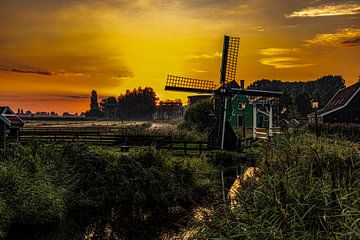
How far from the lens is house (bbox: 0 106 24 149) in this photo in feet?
69.7

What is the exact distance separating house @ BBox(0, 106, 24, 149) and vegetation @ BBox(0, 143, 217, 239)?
6.61m

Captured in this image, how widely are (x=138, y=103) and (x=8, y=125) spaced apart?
125m

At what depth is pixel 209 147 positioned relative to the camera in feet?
74.8

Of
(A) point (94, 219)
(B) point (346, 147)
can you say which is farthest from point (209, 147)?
(B) point (346, 147)

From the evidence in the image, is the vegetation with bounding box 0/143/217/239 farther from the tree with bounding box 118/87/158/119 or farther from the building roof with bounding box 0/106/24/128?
the tree with bounding box 118/87/158/119

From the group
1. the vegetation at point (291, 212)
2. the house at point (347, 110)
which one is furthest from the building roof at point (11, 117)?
the house at point (347, 110)

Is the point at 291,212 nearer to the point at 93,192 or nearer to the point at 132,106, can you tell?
the point at 93,192

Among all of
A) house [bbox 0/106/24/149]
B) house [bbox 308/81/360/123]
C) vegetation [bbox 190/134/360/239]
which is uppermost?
house [bbox 308/81/360/123]

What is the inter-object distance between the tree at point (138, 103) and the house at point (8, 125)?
115071mm

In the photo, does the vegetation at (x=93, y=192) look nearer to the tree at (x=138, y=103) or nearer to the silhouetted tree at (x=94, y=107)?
the tree at (x=138, y=103)

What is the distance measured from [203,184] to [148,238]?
592 centimetres

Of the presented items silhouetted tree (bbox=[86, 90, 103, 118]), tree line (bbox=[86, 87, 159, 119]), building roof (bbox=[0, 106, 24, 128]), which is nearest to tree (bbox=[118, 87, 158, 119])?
tree line (bbox=[86, 87, 159, 119])

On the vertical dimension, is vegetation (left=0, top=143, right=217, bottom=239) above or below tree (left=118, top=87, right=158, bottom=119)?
below

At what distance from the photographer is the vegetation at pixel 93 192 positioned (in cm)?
1063
